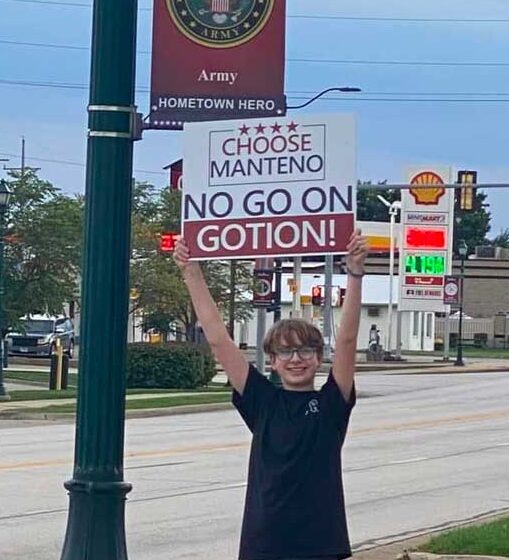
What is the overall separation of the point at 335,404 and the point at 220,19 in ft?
7.88

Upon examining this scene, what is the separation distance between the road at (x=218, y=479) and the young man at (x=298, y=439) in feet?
20.5

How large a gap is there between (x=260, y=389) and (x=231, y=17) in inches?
90.3

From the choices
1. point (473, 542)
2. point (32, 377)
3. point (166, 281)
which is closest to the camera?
point (473, 542)

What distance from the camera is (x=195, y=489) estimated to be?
1596 cm

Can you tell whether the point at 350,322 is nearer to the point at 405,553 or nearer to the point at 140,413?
the point at 405,553

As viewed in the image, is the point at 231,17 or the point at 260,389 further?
the point at 231,17

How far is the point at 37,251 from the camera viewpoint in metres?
36.8

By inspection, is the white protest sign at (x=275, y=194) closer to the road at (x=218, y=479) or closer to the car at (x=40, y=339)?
the road at (x=218, y=479)

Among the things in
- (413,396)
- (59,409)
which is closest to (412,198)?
(413,396)

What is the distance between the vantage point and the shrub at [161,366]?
38.1 m

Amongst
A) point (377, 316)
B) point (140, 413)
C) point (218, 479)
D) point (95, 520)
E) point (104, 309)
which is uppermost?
point (377, 316)

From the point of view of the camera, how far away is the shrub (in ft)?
125

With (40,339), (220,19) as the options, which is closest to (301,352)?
(220,19)

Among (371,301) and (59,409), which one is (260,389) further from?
(371,301)
